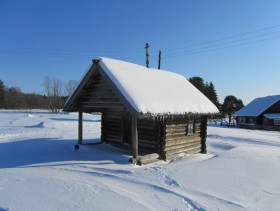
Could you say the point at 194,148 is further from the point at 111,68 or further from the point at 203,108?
the point at 111,68

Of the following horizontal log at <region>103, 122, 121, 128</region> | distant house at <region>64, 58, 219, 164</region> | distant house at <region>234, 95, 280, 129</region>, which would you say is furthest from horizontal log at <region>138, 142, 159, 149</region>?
distant house at <region>234, 95, 280, 129</region>

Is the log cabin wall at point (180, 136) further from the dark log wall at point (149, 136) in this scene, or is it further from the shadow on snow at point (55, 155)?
the shadow on snow at point (55, 155)

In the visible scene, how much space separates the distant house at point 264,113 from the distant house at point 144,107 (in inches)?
1427

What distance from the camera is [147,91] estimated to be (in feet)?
38.5

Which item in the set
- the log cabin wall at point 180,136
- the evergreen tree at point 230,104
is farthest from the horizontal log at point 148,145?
the evergreen tree at point 230,104

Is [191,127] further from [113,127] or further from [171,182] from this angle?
[171,182]

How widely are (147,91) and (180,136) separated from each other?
3935 millimetres

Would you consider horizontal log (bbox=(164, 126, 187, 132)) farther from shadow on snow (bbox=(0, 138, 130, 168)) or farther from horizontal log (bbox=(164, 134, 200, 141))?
shadow on snow (bbox=(0, 138, 130, 168))

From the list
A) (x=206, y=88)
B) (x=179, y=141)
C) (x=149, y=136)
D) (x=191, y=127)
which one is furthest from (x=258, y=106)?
(x=149, y=136)

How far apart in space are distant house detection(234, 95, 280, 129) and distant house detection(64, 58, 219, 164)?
36.3 m

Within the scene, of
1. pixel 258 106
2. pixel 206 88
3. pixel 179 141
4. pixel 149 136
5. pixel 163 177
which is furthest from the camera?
pixel 206 88

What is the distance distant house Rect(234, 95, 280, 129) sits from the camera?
47.9 m

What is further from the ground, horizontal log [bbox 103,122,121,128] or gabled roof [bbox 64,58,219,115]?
gabled roof [bbox 64,58,219,115]

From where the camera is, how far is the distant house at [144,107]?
35.6 feet
